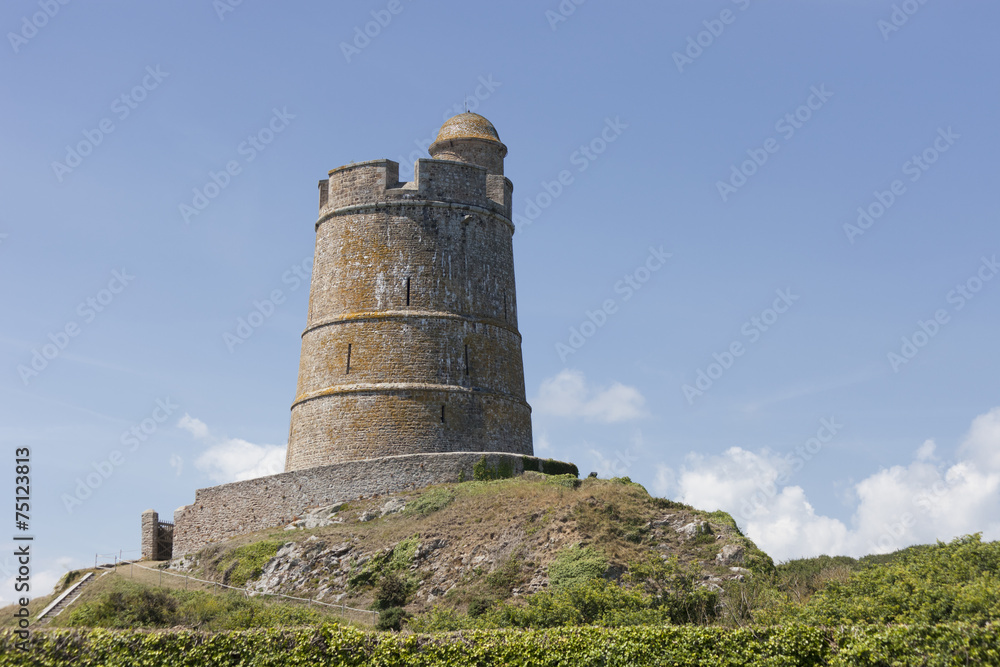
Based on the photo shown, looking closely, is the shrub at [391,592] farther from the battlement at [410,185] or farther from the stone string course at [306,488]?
the battlement at [410,185]

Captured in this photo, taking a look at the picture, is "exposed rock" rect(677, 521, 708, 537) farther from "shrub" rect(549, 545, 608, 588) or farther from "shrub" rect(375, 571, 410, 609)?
"shrub" rect(375, 571, 410, 609)

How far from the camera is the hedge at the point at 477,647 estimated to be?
15617mm

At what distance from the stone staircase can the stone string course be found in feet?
11.9

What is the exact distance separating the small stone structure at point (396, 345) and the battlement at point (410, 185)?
0.16 feet

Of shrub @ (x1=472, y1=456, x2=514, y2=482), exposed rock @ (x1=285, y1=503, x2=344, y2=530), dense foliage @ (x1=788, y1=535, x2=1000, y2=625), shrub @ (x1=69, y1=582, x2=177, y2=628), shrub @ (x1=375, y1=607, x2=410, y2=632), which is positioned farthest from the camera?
shrub @ (x1=472, y1=456, x2=514, y2=482)

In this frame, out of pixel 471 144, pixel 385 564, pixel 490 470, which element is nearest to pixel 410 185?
pixel 471 144

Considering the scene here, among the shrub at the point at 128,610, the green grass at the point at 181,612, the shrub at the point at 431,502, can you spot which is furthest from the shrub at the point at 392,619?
the shrub at the point at 431,502

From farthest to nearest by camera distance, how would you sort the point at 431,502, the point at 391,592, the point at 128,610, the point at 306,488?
1. the point at 306,488
2. the point at 431,502
3. the point at 391,592
4. the point at 128,610

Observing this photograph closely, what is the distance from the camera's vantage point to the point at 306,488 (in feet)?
102

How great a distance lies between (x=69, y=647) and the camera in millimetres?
17172

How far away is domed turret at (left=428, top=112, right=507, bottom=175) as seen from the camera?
38.0 meters

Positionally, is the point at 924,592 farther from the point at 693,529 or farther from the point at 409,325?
the point at 409,325

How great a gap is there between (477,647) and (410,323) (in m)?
17.6

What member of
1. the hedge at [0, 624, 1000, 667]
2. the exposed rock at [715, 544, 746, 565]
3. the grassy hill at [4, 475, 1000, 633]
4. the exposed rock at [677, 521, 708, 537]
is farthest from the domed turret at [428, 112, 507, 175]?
the hedge at [0, 624, 1000, 667]
